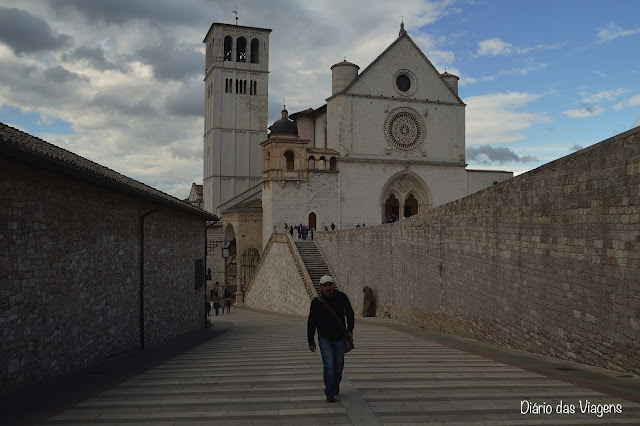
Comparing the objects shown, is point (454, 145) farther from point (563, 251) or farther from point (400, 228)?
point (563, 251)

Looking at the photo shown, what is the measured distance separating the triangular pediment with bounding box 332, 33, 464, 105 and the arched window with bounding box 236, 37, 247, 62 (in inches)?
639

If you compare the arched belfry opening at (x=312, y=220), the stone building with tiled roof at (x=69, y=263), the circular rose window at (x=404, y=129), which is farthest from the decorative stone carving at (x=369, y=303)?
the circular rose window at (x=404, y=129)

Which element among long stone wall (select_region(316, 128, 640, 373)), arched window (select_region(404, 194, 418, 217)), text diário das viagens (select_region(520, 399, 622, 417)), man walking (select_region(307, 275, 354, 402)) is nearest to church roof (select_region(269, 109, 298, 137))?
arched window (select_region(404, 194, 418, 217))

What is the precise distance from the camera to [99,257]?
422 inches

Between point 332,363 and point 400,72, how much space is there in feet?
126

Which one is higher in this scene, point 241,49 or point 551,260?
point 241,49

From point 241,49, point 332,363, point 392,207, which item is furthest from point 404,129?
point 332,363

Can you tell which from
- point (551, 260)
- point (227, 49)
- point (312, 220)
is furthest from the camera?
point (227, 49)

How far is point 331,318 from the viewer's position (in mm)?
6512

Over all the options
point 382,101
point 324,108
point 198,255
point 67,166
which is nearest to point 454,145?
point 382,101

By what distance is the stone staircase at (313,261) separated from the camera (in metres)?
30.0

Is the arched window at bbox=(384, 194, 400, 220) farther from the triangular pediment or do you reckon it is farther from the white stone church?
the triangular pediment

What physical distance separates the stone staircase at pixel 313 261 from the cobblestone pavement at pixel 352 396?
785 inches

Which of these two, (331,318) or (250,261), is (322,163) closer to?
(250,261)
